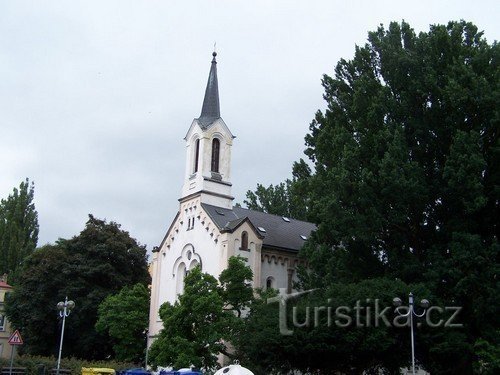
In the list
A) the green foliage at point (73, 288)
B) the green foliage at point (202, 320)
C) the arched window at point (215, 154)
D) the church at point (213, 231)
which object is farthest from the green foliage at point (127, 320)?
the arched window at point (215, 154)

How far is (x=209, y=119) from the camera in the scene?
149ft

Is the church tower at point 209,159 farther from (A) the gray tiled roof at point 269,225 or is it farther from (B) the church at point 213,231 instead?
(A) the gray tiled roof at point 269,225

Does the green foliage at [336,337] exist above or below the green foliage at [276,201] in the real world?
below

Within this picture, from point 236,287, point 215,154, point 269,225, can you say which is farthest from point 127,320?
point 215,154

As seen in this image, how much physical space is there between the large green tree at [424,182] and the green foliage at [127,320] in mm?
14432

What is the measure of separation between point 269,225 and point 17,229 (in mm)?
30331

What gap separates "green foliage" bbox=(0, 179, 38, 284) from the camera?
202 ft

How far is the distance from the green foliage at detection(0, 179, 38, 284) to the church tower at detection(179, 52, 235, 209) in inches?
985

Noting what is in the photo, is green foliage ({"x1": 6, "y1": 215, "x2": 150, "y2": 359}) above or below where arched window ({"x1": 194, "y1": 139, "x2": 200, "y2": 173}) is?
below

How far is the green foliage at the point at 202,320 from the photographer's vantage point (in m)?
30.5

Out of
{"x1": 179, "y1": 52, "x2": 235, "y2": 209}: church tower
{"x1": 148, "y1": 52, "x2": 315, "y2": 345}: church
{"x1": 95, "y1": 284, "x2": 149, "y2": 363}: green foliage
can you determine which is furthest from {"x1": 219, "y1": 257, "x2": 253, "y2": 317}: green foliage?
{"x1": 179, "y1": 52, "x2": 235, "y2": 209}: church tower

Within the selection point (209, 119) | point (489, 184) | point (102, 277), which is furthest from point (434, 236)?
point (102, 277)

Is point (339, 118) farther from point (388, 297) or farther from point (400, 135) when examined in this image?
point (388, 297)

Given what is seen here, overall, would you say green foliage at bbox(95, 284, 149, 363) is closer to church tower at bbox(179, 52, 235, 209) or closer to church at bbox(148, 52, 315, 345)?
church at bbox(148, 52, 315, 345)
